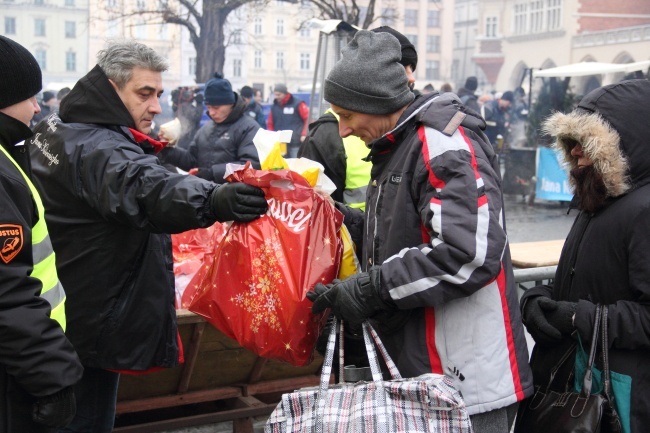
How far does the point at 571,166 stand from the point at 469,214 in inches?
28.2

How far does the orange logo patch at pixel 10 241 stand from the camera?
7.96ft

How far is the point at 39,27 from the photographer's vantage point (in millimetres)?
89312

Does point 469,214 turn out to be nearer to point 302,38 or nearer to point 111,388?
point 111,388

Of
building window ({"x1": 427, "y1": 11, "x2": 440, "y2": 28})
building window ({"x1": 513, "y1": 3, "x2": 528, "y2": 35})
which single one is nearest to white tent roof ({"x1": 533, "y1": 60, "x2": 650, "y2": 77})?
building window ({"x1": 513, "y1": 3, "x2": 528, "y2": 35})

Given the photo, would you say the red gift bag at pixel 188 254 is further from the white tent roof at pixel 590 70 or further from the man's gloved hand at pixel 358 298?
the white tent roof at pixel 590 70

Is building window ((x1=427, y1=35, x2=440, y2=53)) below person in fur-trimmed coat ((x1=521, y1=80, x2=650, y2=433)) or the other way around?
the other way around

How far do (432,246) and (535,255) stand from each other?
251cm

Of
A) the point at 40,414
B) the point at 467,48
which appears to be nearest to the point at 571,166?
the point at 40,414

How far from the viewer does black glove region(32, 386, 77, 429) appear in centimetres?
253

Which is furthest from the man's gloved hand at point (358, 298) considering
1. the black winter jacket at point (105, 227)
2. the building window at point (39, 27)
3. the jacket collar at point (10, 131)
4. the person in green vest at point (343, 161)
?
the building window at point (39, 27)

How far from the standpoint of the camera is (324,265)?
3.07 meters

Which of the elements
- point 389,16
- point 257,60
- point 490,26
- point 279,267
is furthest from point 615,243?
point 490,26

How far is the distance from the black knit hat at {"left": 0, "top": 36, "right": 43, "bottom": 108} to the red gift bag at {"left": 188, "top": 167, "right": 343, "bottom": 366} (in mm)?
834

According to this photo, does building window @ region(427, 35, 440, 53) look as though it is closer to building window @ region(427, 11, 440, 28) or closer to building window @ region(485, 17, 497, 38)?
building window @ region(427, 11, 440, 28)
